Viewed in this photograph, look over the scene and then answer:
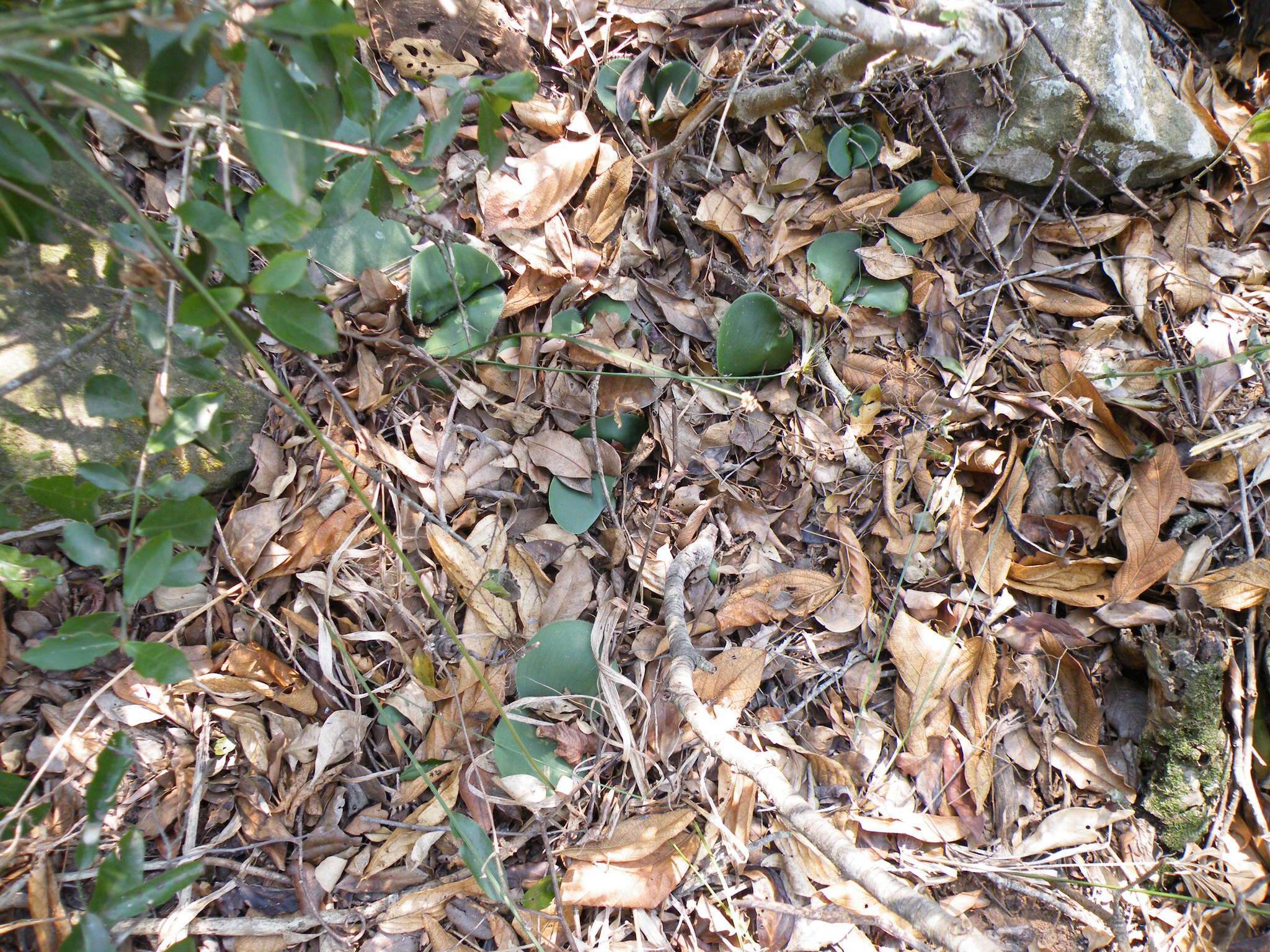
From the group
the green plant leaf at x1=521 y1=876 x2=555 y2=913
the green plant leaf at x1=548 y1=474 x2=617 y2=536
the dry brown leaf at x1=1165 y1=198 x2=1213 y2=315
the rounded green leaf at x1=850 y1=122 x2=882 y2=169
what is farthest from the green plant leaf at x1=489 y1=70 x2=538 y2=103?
the dry brown leaf at x1=1165 y1=198 x2=1213 y2=315

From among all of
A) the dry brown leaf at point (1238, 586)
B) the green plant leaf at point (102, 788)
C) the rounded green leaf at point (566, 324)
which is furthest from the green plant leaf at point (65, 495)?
the dry brown leaf at point (1238, 586)

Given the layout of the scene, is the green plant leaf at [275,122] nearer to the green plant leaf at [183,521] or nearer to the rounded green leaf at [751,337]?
the green plant leaf at [183,521]

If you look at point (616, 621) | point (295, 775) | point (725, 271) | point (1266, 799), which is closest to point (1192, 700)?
point (1266, 799)

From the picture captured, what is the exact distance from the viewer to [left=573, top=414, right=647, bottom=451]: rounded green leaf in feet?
3.97

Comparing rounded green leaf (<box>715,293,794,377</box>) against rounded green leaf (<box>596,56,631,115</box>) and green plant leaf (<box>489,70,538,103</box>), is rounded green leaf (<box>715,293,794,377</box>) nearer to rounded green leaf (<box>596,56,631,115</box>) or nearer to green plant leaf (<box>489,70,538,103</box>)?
rounded green leaf (<box>596,56,631,115</box>)

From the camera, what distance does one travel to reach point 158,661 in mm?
671

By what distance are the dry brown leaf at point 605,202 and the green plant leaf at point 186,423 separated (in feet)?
2.40

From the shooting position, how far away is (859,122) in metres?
1.36

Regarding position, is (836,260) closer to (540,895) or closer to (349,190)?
(349,190)

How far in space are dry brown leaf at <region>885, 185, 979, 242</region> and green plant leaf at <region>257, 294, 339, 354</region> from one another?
105cm

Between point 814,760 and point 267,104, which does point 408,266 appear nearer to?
point 267,104

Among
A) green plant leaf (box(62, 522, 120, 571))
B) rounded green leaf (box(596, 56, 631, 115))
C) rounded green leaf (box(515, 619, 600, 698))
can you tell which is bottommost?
rounded green leaf (box(515, 619, 600, 698))

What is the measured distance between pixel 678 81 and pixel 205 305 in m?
0.97

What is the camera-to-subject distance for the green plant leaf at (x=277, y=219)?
24.2 inches
